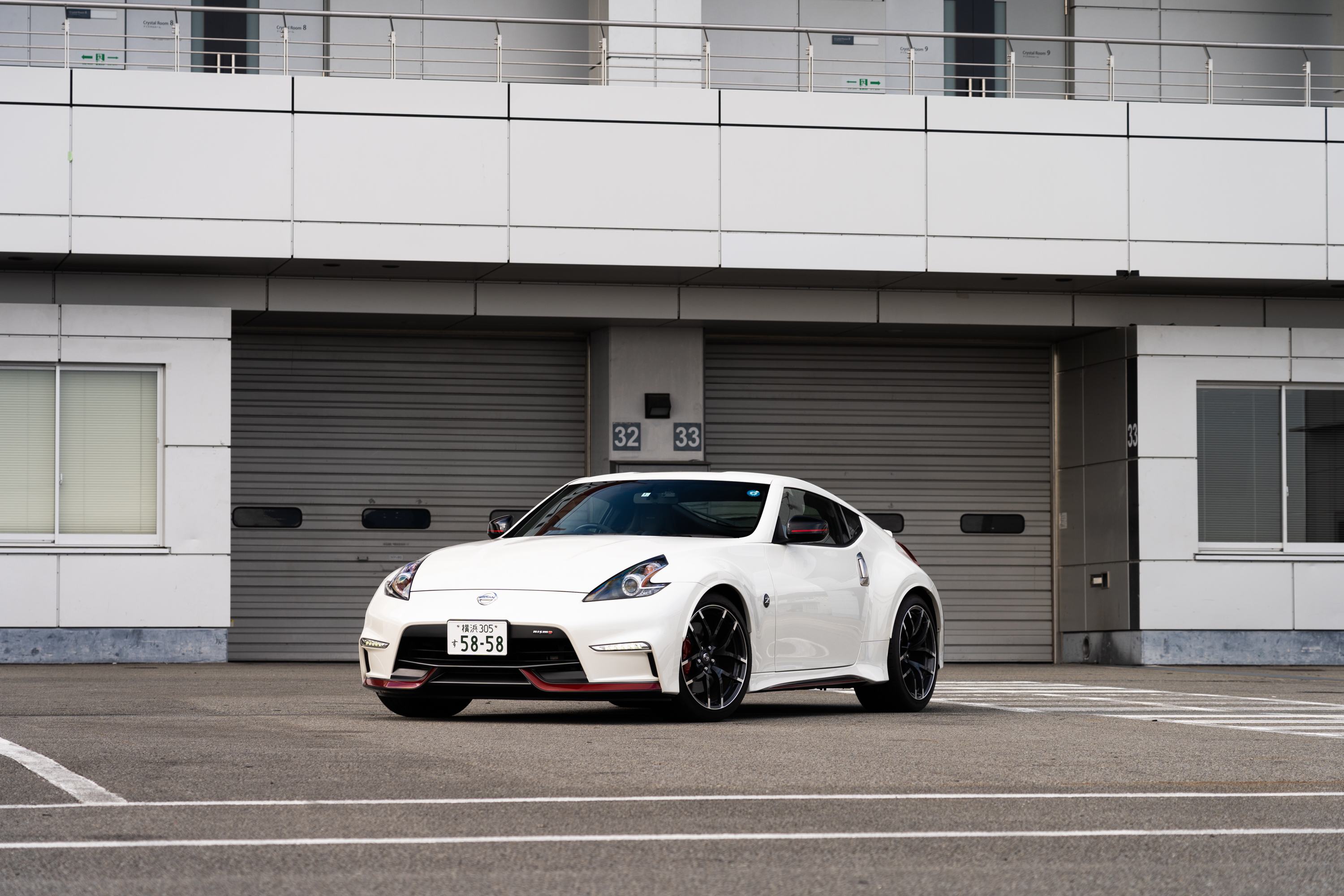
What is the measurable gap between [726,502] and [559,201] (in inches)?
378

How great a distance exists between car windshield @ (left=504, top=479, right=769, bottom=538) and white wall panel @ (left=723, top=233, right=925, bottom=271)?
30.3 ft

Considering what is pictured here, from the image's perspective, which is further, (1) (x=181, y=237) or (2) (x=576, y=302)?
(2) (x=576, y=302)

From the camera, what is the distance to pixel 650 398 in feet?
70.7

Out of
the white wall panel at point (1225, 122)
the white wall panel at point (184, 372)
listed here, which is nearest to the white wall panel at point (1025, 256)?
the white wall panel at point (1225, 122)

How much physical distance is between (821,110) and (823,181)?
76 centimetres

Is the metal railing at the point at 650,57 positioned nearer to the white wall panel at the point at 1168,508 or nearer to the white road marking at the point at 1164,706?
the white wall panel at the point at 1168,508

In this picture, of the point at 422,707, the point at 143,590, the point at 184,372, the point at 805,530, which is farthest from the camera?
the point at 184,372

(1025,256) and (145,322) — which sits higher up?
(1025,256)

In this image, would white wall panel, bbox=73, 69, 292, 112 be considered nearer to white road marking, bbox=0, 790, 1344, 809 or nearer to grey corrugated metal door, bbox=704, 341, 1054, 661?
grey corrugated metal door, bbox=704, 341, 1054, 661

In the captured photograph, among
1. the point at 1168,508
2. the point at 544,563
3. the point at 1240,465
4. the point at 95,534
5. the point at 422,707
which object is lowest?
the point at 422,707

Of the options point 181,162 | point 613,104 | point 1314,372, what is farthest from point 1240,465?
point 181,162

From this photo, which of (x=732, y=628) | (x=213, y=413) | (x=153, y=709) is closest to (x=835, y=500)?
(x=732, y=628)

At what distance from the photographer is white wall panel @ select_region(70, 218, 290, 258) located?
18.7 metres

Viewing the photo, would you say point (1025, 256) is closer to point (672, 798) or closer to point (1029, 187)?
point (1029, 187)
